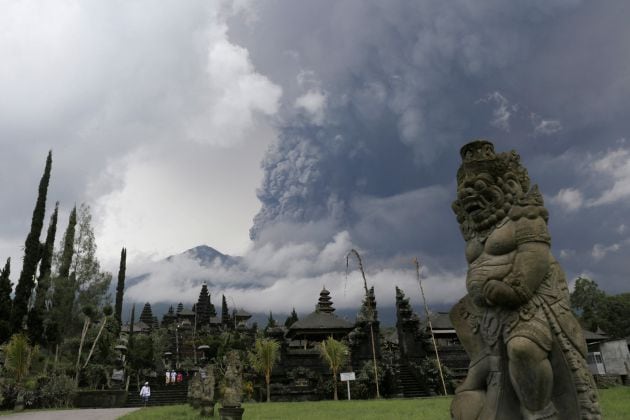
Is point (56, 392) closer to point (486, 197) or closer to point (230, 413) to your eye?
point (230, 413)

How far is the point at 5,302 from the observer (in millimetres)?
26688

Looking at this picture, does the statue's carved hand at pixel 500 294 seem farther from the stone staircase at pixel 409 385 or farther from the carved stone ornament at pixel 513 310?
the stone staircase at pixel 409 385

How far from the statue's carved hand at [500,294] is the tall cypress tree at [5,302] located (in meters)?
29.8

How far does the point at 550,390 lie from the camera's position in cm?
341

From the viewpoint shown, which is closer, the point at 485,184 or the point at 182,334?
the point at 485,184

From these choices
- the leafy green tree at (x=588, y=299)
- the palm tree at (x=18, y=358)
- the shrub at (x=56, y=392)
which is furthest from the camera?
the leafy green tree at (x=588, y=299)

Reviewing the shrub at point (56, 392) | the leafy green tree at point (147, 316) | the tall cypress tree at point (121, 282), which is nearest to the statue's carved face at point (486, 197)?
the shrub at point (56, 392)

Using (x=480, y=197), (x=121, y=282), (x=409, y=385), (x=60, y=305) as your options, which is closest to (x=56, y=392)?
(x=60, y=305)

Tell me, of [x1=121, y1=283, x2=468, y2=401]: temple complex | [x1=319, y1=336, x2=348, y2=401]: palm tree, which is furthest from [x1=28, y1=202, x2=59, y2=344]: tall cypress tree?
[x1=319, y1=336, x2=348, y2=401]: palm tree

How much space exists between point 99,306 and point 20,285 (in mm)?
4858

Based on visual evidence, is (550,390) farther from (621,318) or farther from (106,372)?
(621,318)

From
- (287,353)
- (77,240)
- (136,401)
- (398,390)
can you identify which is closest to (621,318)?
(398,390)

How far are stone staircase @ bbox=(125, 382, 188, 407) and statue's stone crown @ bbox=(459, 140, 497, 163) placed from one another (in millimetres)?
22811

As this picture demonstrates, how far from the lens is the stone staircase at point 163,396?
22.5 meters
